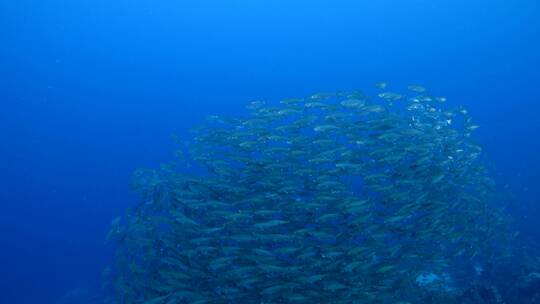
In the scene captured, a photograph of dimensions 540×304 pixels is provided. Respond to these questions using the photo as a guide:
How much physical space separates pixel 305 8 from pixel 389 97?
70816 millimetres

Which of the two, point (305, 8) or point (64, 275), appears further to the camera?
point (305, 8)

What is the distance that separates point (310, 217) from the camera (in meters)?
7.29

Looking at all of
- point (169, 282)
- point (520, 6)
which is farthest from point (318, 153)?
point (520, 6)

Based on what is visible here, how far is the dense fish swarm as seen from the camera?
686cm

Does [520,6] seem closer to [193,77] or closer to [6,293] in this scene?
[193,77]

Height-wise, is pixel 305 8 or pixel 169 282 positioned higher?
pixel 305 8

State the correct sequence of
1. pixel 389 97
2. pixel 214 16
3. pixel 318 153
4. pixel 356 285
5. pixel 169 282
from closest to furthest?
pixel 356 285 < pixel 169 282 < pixel 318 153 < pixel 389 97 < pixel 214 16

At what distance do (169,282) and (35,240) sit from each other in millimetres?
27991

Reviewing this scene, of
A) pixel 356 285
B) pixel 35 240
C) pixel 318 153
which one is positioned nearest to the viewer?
pixel 356 285

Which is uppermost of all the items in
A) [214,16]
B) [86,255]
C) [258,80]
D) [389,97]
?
[214,16]

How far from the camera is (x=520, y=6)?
268 ft

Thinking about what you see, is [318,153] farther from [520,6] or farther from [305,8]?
[520,6]

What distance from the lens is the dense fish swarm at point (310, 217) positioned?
686 cm

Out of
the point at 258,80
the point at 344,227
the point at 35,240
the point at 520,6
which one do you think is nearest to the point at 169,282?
the point at 344,227
